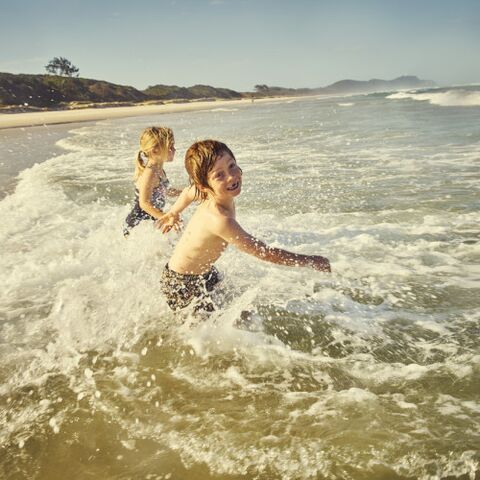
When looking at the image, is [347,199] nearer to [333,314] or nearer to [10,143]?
[333,314]

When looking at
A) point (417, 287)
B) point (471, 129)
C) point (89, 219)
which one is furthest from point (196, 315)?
point (471, 129)

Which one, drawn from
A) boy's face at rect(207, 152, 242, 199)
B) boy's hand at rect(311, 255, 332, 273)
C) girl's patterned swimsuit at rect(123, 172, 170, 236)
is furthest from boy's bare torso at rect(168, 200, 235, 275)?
girl's patterned swimsuit at rect(123, 172, 170, 236)

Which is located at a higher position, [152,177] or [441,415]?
[152,177]

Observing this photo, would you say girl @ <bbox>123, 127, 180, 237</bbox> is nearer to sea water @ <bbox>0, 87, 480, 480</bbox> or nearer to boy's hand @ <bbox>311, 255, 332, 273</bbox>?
sea water @ <bbox>0, 87, 480, 480</bbox>

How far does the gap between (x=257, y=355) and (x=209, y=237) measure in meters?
1.06

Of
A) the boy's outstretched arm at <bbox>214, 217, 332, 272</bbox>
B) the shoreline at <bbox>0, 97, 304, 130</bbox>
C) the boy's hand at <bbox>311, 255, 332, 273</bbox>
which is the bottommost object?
the shoreline at <bbox>0, 97, 304, 130</bbox>

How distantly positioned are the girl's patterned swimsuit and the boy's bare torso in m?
2.12

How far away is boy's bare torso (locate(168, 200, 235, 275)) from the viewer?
346 centimetres

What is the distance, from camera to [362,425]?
2.81m

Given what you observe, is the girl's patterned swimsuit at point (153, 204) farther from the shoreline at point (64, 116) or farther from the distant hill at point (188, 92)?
the distant hill at point (188, 92)

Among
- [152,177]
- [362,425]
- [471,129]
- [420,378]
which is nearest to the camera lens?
[362,425]

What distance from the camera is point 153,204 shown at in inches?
230

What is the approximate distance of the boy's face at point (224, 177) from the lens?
334cm

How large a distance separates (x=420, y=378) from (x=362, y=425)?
2.36 feet
